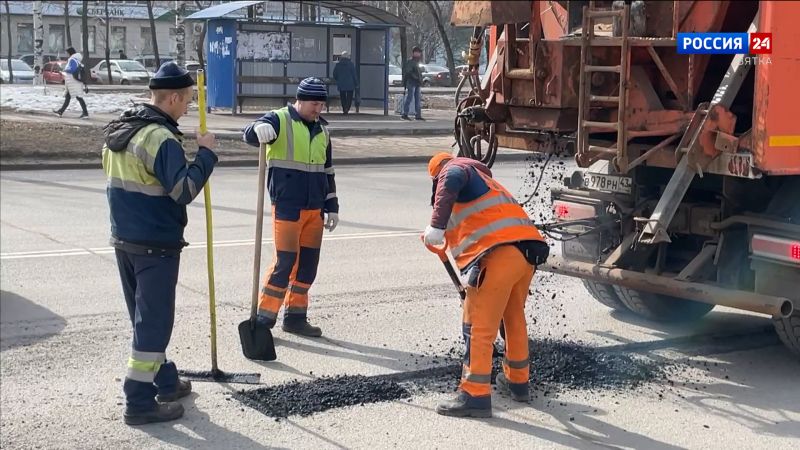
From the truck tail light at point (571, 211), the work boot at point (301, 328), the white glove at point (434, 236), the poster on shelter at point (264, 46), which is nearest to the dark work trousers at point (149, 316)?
the white glove at point (434, 236)

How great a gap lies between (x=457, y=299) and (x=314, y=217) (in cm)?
174

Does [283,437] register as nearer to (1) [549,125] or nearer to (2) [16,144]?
(1) [549,125]

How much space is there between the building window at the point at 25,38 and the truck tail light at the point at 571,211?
209 ft

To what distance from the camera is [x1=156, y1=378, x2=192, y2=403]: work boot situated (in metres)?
5.45

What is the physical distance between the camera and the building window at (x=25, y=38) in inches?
2557

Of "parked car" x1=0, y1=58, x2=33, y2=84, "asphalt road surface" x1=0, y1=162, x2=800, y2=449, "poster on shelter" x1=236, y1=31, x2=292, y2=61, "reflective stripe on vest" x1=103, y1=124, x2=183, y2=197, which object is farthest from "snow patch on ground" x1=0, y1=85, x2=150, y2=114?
"reflective stripe on vest" x1=103, y1=124, x2=183, y2=197

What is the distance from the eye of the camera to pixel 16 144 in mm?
17281

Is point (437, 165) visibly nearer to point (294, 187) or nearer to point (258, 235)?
point (258, 235)

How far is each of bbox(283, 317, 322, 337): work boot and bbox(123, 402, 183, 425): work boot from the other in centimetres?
180

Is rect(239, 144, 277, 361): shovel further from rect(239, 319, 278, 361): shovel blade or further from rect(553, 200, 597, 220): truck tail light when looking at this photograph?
rect(553, 200, 597, 220): truck tail light

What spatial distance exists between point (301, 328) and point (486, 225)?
2085mm

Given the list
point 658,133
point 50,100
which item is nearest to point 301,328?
point 658,133

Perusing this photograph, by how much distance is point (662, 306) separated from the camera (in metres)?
7.31

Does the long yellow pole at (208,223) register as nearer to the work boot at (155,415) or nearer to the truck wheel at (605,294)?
the work boot at (155,415)
